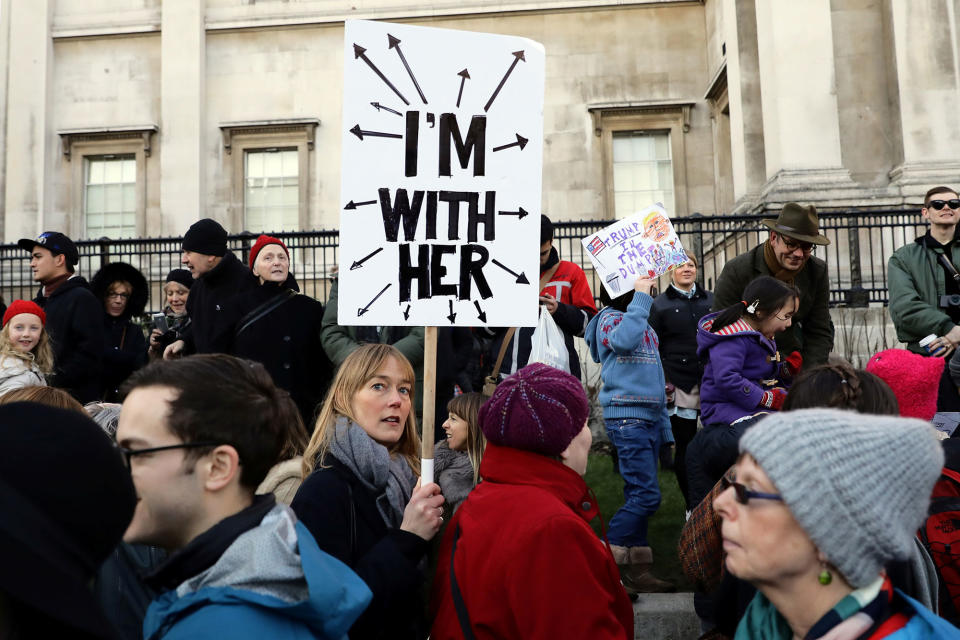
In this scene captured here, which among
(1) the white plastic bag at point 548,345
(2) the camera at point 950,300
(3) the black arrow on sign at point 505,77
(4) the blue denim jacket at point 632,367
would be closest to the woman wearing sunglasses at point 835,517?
(3) the black arrow on sign at point 505,77

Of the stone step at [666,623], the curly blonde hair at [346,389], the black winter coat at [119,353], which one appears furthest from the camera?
the black winter coat at [119,353]

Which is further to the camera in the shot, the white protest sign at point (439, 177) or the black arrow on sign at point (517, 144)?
the black arrow on sign at point (517, 144)

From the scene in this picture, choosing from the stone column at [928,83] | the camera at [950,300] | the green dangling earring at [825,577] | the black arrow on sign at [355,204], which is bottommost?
the green dangling earring at [825,577]

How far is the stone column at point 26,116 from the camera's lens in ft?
69.8

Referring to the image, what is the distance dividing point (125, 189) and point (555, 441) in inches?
837

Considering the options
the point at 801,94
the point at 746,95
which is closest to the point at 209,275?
the point at 801,94

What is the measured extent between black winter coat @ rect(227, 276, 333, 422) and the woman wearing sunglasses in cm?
475

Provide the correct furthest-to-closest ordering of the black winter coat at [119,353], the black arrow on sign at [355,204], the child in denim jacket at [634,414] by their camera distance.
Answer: the black winter coat at [119,353] < the child in denim jacket at [634,414] < the black arrow on sign at [355,204]

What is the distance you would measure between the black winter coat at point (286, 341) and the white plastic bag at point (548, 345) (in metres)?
1.66

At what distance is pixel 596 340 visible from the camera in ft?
21.3

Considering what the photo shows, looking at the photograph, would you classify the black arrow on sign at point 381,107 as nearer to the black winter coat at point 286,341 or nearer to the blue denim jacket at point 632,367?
the blue denim jacket at point 632,367

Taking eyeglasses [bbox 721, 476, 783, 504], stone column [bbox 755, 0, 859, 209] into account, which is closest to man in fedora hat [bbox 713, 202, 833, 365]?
eyeglasses [bbox 721, 476, 783, 504]

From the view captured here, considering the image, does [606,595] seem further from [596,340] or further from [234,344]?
[234,344]

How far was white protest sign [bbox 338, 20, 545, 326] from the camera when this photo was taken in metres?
3.96
